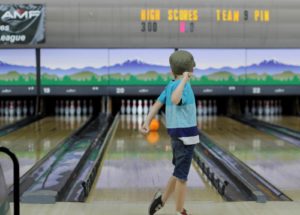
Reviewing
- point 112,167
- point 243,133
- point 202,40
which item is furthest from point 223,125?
point 112,167

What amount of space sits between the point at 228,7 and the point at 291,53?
5.89 feet

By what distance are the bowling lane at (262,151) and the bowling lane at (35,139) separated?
2.59 metres

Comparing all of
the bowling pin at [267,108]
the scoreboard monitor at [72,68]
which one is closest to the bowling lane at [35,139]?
the scoreboard monitor at [72,68]

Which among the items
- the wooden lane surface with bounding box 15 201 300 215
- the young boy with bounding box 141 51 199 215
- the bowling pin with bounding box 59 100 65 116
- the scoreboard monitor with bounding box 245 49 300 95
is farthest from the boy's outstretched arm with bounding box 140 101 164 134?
the bowling pin with bounding box 59 100 65 116

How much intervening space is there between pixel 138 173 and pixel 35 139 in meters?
3.22

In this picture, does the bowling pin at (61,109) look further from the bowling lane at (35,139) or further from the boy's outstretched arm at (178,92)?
the boy's outstretched arm at (178,92)

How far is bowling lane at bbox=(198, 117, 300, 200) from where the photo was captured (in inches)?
236

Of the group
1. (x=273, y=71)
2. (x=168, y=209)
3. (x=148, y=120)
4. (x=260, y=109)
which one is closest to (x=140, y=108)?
(x=260, y=109)

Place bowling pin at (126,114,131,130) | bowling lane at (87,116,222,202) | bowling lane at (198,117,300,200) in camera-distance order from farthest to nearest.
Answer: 1. bowling pin at (126,114,131,130)
2. bowling lane at (198,117,300,200)
3. bowling lane at (87,116,222,202)

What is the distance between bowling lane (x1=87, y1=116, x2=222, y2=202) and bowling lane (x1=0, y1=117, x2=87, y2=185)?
916 mm

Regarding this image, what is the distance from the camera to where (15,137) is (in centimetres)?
935

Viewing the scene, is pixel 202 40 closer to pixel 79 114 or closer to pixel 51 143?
pixel 79 114

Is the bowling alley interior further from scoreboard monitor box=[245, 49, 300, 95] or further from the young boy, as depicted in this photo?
the young boy

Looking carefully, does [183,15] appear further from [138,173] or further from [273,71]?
[138,173]
